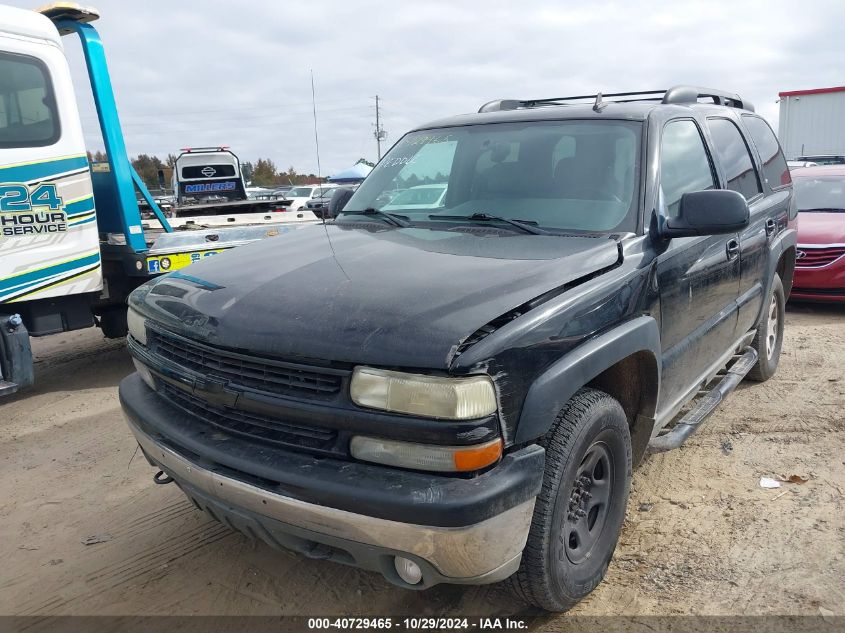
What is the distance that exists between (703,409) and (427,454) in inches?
85.6

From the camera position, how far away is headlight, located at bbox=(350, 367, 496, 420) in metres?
1.92

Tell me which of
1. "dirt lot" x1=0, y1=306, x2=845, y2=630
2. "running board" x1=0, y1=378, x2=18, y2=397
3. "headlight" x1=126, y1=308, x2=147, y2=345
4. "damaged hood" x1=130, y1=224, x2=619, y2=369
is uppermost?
"damaged hood" x1=130, y1=224, x2=619, y2=369

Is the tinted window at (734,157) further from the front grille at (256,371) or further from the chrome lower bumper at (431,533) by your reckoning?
the front grille at (256,371)

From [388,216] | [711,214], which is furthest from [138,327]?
[711,214]

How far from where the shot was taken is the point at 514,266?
8.03 ft

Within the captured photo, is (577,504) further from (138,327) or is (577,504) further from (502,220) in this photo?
(138,327)

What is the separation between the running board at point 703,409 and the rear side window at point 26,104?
476cm

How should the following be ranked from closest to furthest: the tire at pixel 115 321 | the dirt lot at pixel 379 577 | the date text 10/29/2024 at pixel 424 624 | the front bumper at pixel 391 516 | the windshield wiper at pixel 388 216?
the front bumper at pixel 391 516 < the date text 10/29/2024 at pixel 424 624 < the dirt lot at pixel 379 577 < the windshield wiper at pixel 388 216 < the tire at pixel 115 321

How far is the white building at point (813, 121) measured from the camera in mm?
23422

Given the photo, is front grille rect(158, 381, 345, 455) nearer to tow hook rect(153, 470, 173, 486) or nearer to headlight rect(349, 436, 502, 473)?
headlight rect(349, 436, 502, 473)

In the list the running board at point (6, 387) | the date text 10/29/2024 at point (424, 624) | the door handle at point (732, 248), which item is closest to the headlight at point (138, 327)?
the date text 10/29/2024 at point (424, 624)

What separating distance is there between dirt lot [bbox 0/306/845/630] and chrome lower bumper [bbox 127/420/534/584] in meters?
0.68

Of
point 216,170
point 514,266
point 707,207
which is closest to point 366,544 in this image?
point 514,266

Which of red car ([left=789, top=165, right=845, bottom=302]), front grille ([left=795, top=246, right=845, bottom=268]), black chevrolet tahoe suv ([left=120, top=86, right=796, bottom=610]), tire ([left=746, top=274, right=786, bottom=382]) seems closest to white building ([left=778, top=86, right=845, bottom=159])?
red car ([left=789, top=165, right=845, bottom=302])
